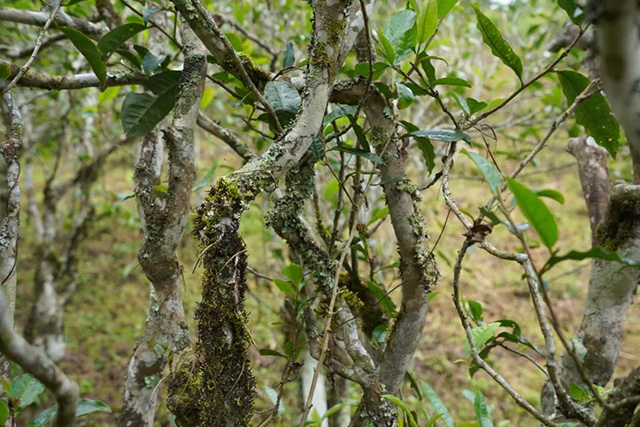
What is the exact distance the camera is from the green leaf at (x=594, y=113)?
749 millimetres

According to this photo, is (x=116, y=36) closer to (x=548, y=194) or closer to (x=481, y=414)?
(x=548, y=194)

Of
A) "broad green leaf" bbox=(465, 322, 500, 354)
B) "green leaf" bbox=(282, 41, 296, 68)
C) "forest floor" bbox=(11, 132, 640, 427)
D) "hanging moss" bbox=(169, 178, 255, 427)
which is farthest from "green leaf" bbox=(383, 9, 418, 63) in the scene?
A: "forest floor" bbox=(11, 132, 640, 427)

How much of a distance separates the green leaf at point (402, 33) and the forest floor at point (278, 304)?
116cm

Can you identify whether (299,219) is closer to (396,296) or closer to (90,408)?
(90,408)

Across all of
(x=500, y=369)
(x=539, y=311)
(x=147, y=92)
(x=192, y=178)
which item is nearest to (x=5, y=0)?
(x=147, y=92)

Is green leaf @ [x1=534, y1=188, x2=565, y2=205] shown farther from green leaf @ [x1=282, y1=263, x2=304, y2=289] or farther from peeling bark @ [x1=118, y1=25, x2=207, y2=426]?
peeling bark @ [x1=118, y1=25, x2=207, y2=426]

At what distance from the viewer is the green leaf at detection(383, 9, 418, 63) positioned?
76 centimetres

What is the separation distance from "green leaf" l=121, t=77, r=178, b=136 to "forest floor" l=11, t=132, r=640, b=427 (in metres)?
1.08

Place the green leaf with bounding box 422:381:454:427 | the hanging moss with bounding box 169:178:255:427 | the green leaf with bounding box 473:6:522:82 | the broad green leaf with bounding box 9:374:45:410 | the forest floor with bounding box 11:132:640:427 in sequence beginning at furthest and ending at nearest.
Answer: the forest floor with bounding box 11:132:640:427
the green leaf with bounding box 422:381:454:427
the broad green leaf with bounding box 9:374:45:410
the green leaf with bounding box 473:6:522:82
the hanging moss with bounding box 169:178:255:427

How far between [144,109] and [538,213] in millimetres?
699

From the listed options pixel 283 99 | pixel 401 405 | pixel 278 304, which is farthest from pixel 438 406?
pixel 278 304

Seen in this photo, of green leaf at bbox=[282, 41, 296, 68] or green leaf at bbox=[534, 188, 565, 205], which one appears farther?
green leaf at bbox=[282, 41, 296, 68]

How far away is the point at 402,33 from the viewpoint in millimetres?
784

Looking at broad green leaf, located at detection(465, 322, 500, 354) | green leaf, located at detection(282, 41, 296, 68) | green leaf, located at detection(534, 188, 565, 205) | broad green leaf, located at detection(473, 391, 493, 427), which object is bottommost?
broad green leaf, located at detection(473, 391, 493, 427)
